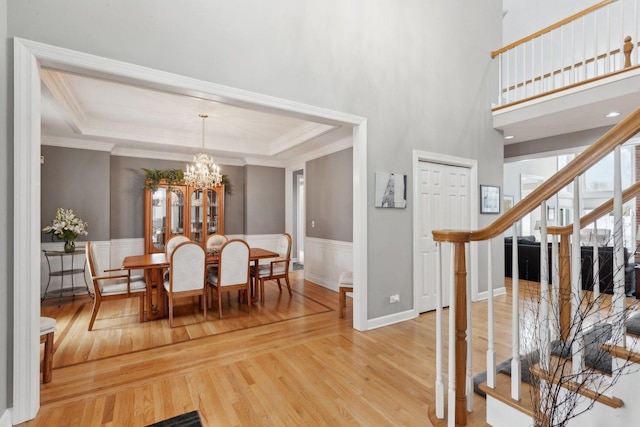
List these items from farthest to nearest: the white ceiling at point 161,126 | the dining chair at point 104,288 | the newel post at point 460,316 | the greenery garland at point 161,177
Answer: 1. the greenery garland at point 161,177
2. the white ceiling at point 161,126
3. the dining chair at point 104,288
4. the newel post at point 460,316

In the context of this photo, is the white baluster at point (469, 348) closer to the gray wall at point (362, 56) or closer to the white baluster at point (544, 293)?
the white baluster at point (544, 293)

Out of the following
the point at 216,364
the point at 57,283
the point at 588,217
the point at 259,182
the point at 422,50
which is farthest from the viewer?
the point at 259,182

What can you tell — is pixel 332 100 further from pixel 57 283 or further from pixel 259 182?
pixel 57 283

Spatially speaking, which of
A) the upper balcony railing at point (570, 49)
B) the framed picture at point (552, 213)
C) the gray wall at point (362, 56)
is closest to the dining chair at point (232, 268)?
the gray wall at point (362, 56)

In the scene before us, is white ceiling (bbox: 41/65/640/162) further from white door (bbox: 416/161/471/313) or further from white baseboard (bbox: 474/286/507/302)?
white baseboard (bbox: 474/286/507/302)

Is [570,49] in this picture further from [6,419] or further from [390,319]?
[6,419]

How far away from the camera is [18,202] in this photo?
1.85 m

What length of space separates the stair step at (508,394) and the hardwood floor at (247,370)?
0.78 feet

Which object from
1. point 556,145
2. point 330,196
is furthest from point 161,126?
point 556,145

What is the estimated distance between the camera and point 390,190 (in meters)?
3.53

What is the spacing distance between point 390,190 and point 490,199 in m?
2.08

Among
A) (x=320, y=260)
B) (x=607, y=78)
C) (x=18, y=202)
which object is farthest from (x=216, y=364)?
(x=607, y=78)

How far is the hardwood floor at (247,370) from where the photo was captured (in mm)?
1964

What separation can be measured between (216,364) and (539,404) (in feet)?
7.59
